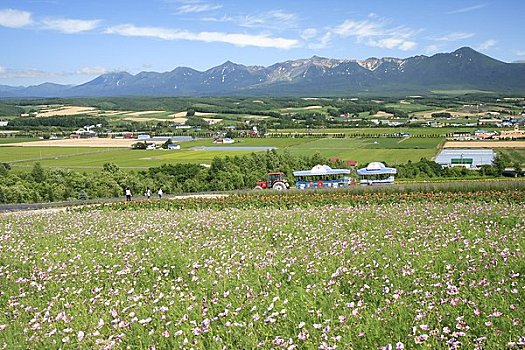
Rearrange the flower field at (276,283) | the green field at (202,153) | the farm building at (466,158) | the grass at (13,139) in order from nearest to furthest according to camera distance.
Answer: the flower field at (276,283)
the farm building at (466,158)
the green field at (202,153)
the grass at (13,139)

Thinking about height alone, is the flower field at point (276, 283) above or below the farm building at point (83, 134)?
above

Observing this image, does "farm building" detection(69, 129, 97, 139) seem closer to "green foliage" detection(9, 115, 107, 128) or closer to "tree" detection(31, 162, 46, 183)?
"green foliage" detection(9, 115, 107, 128)

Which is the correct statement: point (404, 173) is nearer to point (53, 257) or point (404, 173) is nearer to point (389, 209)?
point (389, 209)

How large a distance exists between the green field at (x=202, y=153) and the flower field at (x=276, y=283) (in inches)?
2104

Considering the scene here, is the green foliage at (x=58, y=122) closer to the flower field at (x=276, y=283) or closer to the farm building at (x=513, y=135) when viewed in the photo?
the farm building at (x=513, y=135)

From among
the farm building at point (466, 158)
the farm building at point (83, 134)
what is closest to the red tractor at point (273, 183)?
the farm building at point (466, 158)

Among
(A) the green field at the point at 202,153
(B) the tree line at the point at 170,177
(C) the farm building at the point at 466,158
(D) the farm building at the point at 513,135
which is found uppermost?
(B) the tree line at the point at 170,177

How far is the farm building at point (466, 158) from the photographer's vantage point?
57.4 m

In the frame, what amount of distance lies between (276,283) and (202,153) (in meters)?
76.6

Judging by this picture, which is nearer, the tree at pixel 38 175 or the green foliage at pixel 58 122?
the tree at pixel 38 175

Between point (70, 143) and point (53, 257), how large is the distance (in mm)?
104711

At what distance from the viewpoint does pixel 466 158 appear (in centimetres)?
6116

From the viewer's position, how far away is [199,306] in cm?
786

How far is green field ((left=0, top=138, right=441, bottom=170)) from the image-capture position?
71.6 meters
